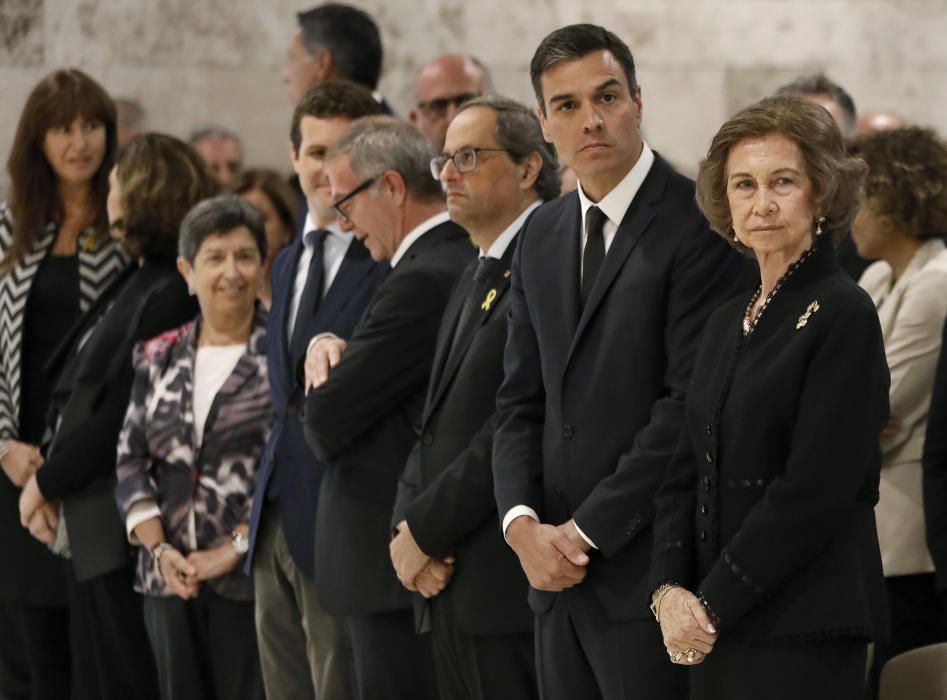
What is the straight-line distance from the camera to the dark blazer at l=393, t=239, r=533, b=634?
3.46 metres

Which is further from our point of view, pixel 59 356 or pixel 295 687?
pixel 59 356

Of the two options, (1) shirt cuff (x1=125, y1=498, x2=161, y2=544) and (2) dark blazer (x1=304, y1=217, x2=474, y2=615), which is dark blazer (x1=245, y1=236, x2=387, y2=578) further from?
(1) shirt cuff (x1=125, y1=498, x2=161, y2=544)

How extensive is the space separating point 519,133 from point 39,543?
2400 mm

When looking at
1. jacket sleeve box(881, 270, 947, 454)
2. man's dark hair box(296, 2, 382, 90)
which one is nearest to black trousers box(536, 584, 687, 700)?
jacket sleeve box(881, 270, 947, 454)

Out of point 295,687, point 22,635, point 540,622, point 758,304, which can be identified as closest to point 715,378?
point 758,304

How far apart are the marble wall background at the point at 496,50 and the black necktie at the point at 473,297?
3.48 meters

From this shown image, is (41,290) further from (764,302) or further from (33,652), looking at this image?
(764,302)

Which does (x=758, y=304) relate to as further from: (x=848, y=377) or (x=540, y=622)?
(x=540, y=622)

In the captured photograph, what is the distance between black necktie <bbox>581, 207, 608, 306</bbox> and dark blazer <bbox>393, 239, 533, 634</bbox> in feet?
1.26

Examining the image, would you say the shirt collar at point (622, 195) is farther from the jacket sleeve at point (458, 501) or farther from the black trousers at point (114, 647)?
the black trousers at point (114, 647)

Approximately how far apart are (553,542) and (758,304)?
2.03ft

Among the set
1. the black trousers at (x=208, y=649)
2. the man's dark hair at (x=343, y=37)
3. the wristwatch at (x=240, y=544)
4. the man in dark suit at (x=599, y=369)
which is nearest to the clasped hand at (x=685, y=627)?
the man in dark suit at (x=599, y=369)

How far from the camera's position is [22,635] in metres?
5.39

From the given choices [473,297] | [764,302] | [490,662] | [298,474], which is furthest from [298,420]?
[764,302]
